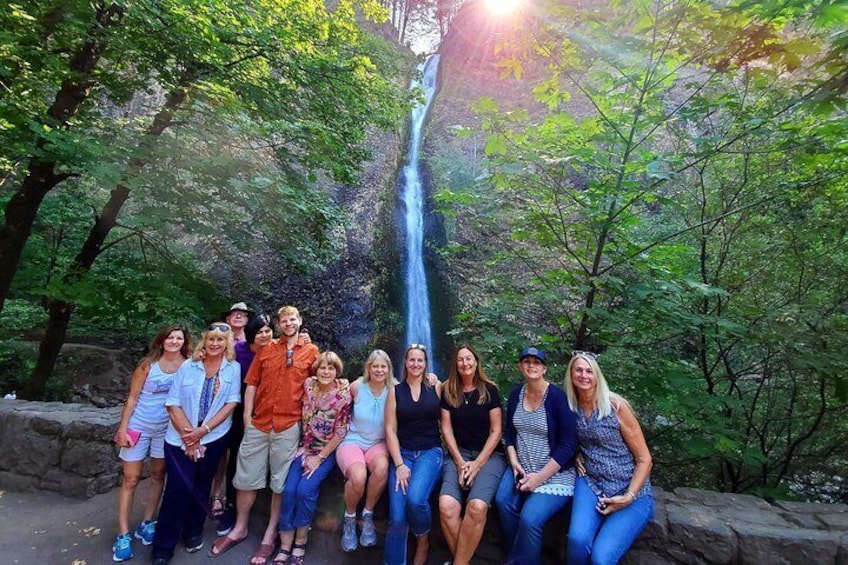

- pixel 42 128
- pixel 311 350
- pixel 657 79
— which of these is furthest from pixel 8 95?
pixel 657 79

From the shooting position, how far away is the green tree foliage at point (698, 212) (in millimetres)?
2859

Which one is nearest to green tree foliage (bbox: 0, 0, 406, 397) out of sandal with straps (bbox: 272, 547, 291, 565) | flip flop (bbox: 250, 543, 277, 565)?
flip flop (bbox: 250, 543, 277, 565)

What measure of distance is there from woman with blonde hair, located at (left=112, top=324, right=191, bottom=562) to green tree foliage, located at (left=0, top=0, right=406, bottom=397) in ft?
7.50

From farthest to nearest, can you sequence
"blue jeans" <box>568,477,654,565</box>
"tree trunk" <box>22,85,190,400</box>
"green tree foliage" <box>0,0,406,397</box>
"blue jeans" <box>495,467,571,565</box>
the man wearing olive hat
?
"tree trunk" <box>22,85,190,400</box> < "green tree foliage" <box>0,0,406,397</box> < the man wearing olive hat < "blue jeans" <box>495,467,571,565</box> < "blue jeans" <box>568,477,654,565</box>

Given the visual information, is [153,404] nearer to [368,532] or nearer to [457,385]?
[368,532]

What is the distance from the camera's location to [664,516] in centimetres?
260

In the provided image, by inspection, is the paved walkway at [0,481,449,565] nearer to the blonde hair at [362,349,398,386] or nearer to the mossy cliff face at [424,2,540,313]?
the blonde hair at [362,349,398,386]

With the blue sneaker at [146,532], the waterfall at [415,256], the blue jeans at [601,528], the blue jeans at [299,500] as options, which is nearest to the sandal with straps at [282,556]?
the blue jeans at [299,500]

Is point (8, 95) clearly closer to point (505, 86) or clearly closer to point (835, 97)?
point (835, 97)

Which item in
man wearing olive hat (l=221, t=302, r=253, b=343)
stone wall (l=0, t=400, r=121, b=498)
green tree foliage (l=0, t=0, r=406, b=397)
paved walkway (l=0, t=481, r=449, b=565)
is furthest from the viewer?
green tree foliage (l=0, t=0, r=406, b=397)

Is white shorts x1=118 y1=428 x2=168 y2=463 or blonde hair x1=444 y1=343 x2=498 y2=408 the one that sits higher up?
blonde hair x1=444 y1=343 x2=498 y2=408

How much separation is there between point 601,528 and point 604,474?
304 millimetres

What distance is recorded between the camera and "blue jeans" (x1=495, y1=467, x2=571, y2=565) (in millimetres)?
2502

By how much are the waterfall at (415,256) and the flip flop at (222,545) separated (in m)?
9.83
